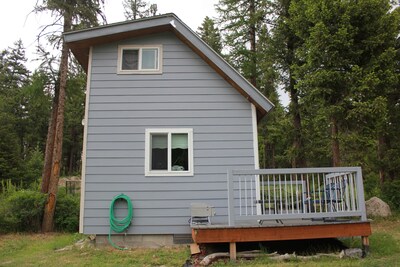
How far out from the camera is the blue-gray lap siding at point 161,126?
7773 millimetres

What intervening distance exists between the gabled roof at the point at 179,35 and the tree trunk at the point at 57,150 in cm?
387

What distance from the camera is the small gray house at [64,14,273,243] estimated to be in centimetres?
779

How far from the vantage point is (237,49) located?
1752 centimetres

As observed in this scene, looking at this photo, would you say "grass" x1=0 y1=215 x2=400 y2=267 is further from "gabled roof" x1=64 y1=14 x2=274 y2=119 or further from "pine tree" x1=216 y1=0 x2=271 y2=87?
"pine tree" x1=216 y1=0 x2=271 y2=87

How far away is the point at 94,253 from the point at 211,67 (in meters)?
4.93

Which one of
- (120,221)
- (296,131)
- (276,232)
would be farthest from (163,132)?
(296,131)

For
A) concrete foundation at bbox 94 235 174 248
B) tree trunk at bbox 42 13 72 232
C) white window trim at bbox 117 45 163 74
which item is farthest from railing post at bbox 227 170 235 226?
tree trunk at bbox 42 13 72 232

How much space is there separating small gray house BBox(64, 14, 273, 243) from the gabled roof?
2cm

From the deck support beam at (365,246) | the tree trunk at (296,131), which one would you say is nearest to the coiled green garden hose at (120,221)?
the deck support beam at (365,246)

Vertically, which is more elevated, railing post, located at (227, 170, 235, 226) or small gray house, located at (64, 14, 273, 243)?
small gray house, located at (64, 14, 273, 243)

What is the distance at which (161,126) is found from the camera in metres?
8.08

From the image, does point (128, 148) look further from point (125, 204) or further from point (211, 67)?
point (211, 67)

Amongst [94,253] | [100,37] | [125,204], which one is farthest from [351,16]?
[94,253]

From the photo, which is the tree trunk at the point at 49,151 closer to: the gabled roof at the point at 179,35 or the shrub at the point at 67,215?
the shrub at the point at 67,215
